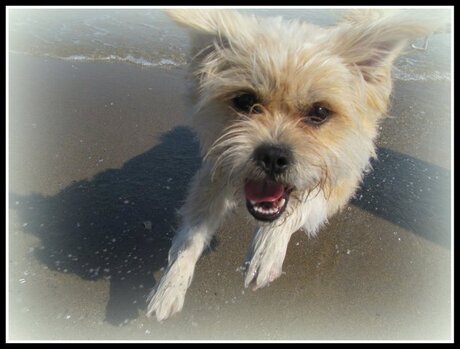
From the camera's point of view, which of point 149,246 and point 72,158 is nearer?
point 149,246

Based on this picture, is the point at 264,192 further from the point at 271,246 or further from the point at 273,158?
the point at 271,246

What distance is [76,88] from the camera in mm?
5527

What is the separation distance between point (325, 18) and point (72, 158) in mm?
5586

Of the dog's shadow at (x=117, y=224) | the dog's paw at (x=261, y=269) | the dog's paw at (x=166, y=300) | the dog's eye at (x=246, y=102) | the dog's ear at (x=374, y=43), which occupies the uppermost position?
the dog's ear at (x=374, y=43)

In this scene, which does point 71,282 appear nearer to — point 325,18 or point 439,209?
point 439,209

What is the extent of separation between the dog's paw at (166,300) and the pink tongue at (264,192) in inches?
36.1

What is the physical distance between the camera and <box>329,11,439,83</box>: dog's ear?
7.66 feet

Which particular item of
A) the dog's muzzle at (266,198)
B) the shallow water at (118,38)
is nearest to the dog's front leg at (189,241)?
the dog's muzzle at (266,198)

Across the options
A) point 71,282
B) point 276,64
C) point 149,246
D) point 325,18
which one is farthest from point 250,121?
point 325,18

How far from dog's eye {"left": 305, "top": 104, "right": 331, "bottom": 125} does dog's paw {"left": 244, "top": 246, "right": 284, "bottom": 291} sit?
1.12 m

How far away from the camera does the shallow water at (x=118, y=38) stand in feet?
22.3

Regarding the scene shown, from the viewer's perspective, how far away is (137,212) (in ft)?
11.9

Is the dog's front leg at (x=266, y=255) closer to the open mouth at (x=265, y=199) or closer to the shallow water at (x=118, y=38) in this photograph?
the open mouth at (x=265, y=199)

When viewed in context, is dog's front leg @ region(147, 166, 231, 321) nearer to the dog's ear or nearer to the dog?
the dog
